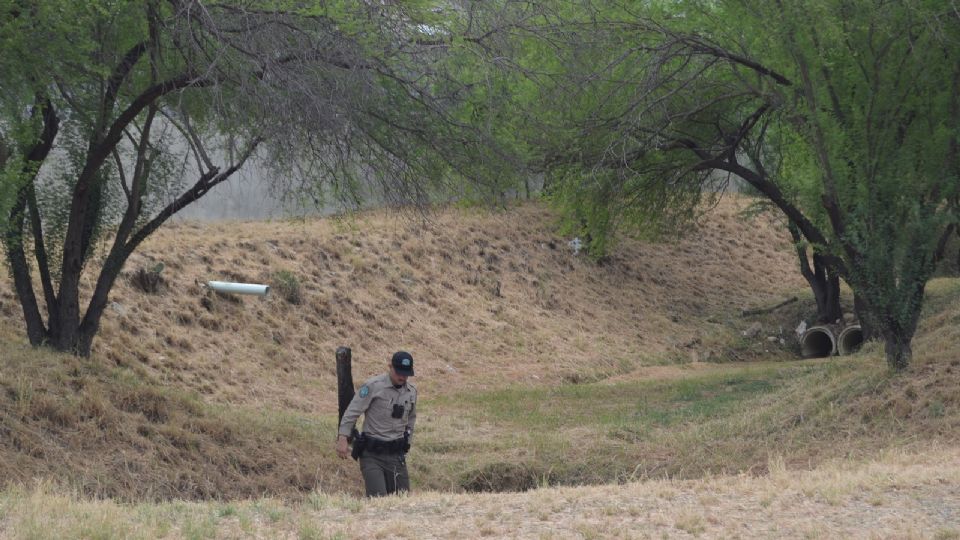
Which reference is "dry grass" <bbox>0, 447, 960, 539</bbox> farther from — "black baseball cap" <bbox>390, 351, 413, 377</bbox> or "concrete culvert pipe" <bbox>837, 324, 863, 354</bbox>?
"concrete culvert pipe" <bbox>837, 324, 863, 354</bbox>

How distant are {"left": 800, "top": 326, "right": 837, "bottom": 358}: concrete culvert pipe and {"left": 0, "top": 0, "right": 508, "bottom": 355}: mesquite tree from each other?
19.7 metres

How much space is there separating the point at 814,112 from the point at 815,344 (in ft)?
56.1

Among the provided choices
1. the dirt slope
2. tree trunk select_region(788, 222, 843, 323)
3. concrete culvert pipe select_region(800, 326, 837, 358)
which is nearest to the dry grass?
the dirt slope

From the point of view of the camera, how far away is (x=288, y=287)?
81.6ft

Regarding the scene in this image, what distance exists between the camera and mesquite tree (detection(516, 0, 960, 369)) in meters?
14.2

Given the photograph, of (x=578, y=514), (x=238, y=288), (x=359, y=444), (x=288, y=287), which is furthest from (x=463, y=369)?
(x=578, y=514)

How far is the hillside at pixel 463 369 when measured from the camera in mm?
12180

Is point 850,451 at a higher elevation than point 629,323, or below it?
below

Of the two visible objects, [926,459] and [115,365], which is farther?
[115,365]

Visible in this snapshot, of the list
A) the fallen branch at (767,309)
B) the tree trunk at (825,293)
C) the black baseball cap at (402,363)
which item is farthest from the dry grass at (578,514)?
the fallen branch at (767,309)

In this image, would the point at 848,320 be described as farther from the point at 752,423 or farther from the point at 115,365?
the point at 115,365

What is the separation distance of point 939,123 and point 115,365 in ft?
42.5

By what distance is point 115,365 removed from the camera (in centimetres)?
1784

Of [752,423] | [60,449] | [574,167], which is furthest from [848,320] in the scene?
[60,449]
